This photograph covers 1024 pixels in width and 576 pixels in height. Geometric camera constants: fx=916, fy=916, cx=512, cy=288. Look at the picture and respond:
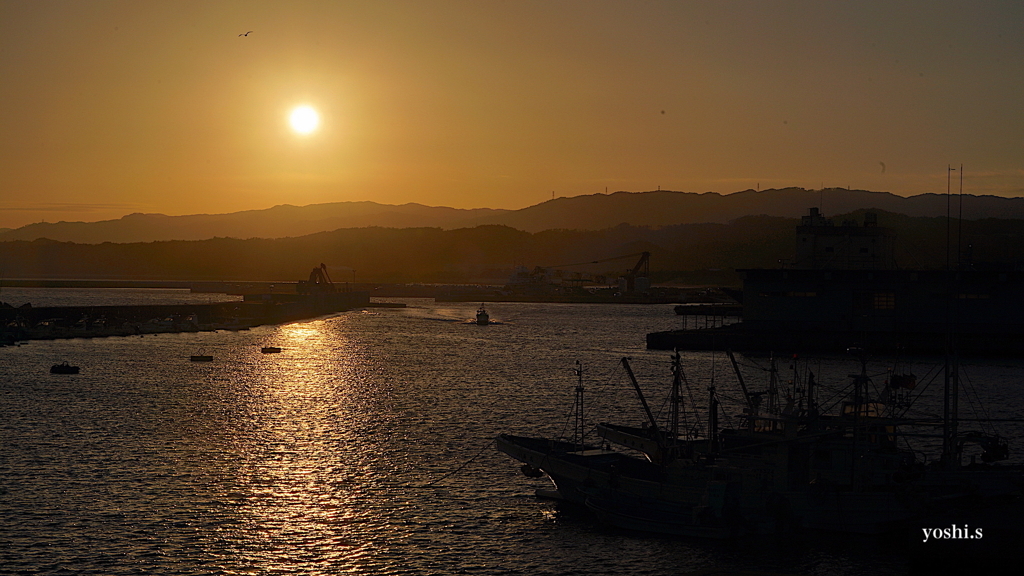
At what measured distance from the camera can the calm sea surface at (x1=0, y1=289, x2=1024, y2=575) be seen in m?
27.5

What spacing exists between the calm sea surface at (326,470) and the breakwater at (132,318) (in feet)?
92.7

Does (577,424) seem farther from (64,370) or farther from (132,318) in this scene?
(132,318)

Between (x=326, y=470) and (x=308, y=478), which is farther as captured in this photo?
(x=326, y=470)

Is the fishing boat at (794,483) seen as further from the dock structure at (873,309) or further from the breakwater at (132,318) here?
the breakwater at (132,318)

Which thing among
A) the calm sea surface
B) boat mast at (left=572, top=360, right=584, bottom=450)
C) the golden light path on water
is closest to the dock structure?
the calm sea surface

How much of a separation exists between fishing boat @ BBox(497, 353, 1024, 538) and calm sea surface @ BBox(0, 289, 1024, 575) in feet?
2.37

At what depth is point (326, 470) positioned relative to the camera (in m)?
39.0

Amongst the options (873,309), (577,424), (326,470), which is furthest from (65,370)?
(873,309)

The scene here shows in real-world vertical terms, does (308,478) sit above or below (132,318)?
below

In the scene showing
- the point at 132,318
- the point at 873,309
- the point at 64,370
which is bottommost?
the point at 64,370

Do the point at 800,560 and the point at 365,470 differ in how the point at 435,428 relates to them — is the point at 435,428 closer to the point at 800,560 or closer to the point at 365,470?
the point at 365,470

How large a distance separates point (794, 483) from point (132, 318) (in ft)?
406

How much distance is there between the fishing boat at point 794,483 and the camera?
29141 mm

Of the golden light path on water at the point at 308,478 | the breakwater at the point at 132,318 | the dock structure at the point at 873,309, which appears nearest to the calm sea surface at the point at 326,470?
the golden light path on water at the point at 308,478
